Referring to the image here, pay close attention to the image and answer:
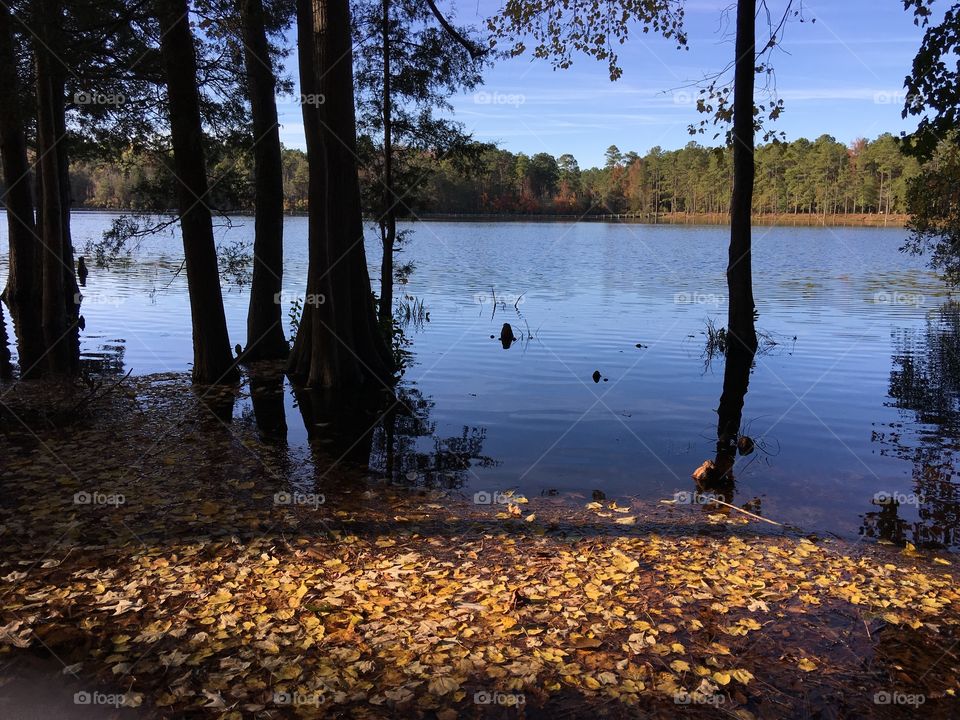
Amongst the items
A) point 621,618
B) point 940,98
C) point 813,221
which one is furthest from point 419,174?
point 813,221

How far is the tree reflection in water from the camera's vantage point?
7023mm

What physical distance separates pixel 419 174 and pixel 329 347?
25.6 ft

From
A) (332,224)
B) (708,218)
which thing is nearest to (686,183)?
(708,218)

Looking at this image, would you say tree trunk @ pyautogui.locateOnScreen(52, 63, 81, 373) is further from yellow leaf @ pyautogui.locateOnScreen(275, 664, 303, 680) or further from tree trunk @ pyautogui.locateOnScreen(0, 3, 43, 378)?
yellow leaf @ pyautogui.locateOnScreen(275, 664, 303, 680)

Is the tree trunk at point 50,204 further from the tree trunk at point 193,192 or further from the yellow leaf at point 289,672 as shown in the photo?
the yellow leaf at point 289,672

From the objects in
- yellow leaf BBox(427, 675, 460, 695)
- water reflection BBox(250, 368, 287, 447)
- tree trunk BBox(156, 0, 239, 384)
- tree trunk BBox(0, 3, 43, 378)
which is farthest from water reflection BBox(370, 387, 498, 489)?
tree trunk BBox(0, 3, 43, 378)

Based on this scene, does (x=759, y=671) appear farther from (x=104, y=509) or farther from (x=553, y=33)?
(x=553, y=33)

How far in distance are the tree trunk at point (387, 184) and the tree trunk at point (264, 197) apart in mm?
2962

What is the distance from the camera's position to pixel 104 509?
684 centimetres

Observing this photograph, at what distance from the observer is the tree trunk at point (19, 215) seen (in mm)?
12430

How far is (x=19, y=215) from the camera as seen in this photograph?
47.1 ft

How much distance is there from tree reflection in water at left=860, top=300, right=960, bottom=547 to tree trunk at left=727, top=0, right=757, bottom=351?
130 inches

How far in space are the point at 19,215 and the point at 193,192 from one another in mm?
5104

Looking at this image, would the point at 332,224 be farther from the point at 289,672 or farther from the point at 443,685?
the point at 443,685
